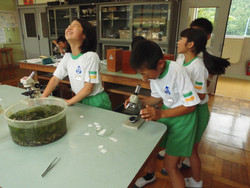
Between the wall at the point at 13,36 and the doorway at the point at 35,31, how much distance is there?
171 millimetres

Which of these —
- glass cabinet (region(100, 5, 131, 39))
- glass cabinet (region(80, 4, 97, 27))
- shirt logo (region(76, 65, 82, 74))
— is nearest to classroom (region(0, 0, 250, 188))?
shirt logo (region(76, 65, 82, 74))

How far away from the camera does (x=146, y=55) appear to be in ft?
2.77

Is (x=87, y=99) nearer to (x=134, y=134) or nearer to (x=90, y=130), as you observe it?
(x=90, y=130)

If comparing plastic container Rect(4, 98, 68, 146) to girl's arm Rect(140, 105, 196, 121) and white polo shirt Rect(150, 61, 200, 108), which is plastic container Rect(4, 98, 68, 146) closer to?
girl's arm Rect(140, 105, 196, 121)

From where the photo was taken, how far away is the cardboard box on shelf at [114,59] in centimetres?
211

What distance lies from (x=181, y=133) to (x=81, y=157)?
0.60 m

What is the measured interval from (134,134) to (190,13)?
333 cm

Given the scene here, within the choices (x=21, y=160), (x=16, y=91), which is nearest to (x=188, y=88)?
(x=21, y=160)

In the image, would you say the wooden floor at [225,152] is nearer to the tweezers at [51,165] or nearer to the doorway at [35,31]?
the tweezers at [51,165]

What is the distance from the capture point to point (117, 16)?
4.27m

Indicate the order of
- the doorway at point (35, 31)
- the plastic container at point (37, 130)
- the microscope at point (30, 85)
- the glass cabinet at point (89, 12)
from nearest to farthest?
the plastic container at point (37, 130), the microscope at point (30, 85), the glass cabinet at point (89, 12), the doorway at point (35, 31)

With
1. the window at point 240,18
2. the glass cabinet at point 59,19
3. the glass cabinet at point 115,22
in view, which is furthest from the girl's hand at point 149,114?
the window at point 240,18

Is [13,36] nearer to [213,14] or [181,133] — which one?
[213,14]

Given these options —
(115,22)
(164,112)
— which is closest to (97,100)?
(164,112)
